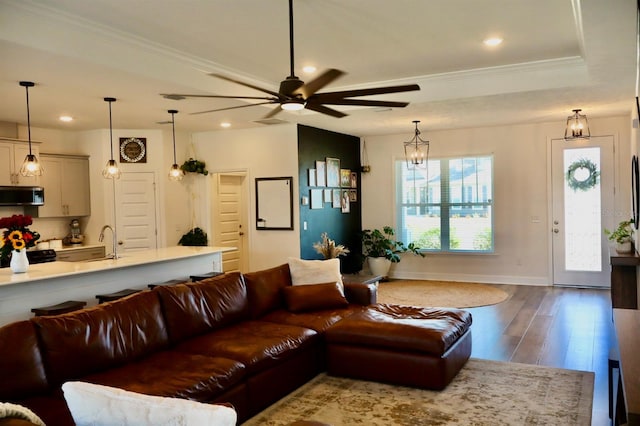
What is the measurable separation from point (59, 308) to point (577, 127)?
6.86m

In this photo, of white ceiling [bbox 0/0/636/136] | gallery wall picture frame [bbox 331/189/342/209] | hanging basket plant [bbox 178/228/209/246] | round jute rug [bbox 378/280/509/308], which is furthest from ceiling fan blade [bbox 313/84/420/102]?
hanging basket plant [bbox 178/228/209/246]

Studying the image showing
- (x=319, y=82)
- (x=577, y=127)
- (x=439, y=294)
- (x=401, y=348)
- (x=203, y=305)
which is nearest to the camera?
(x=319, y=82)

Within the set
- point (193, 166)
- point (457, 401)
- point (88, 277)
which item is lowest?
point (457, 401)

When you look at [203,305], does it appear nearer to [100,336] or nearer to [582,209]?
[100,336]

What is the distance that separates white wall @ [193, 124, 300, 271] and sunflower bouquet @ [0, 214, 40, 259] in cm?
369

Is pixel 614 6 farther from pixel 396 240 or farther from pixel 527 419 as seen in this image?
pixel 396 240

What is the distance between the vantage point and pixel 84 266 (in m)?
4.65

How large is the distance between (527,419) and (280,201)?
4.86m

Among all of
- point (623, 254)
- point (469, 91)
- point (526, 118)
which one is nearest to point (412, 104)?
point (469, 91)

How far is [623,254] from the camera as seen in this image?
19.1ft

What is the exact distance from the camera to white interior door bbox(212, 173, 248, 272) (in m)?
8.12

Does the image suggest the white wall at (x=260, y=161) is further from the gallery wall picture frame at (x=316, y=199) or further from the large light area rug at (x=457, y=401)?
the large light area rug at (x=457, y=401)

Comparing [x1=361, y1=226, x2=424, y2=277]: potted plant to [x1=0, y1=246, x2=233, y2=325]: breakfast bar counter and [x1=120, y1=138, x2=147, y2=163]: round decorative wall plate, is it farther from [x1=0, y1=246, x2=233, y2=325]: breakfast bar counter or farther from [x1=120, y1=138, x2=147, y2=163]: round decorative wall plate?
[x1=120, y1=138, x2=147, y2=163]: round decorative wall plate

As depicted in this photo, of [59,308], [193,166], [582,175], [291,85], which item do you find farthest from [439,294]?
[59,308]
